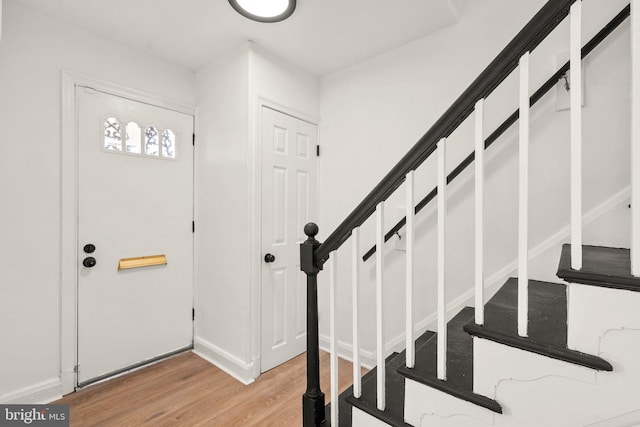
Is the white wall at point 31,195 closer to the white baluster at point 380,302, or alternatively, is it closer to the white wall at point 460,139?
the white wall at point 460,139

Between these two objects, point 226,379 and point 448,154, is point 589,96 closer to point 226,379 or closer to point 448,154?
point 448,154

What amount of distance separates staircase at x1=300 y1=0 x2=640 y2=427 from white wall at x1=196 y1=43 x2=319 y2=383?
1105 millimetres

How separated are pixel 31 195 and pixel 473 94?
250 centimetres

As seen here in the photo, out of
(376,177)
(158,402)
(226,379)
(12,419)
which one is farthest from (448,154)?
(12,419)

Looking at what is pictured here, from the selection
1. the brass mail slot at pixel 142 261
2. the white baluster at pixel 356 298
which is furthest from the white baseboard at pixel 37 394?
the white baluster at pixel 356 298

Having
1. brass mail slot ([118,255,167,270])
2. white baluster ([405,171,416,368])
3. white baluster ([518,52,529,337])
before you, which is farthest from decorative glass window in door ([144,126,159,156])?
white baluster ([518,52,529,337])

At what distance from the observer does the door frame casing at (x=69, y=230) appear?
A: 77.4 inches

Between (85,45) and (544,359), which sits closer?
(544,359)

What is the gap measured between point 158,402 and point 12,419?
77 centimetres

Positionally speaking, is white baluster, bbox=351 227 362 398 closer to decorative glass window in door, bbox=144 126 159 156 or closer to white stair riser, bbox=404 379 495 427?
white stair riser, bbox=404 379 495 427

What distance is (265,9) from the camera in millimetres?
1851

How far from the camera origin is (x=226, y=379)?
2.20m

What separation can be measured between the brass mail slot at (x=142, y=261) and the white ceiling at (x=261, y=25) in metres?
1.65

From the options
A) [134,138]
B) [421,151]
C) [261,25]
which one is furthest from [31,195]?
[421,151]
